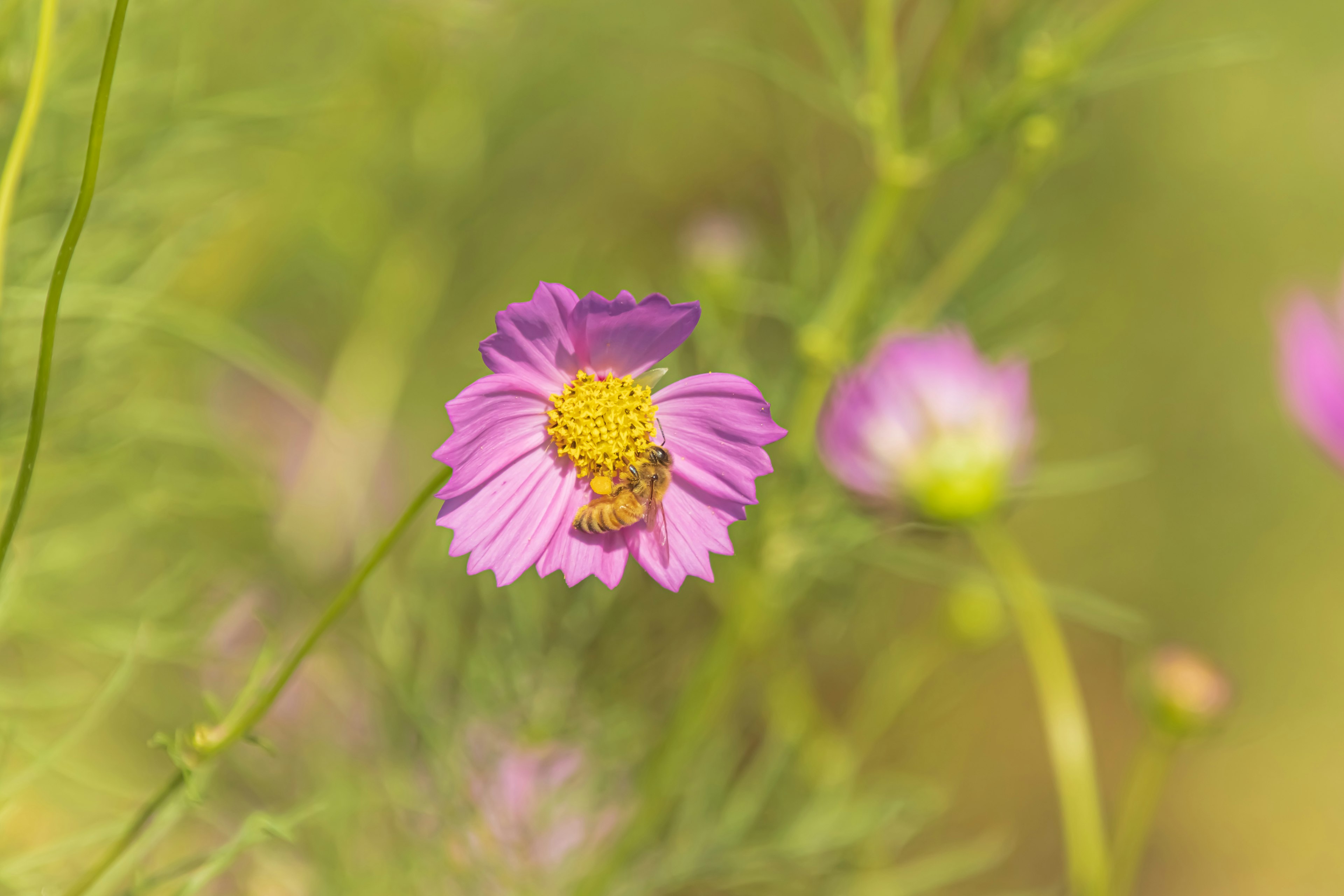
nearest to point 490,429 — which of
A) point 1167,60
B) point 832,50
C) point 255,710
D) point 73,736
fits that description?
point 255,710

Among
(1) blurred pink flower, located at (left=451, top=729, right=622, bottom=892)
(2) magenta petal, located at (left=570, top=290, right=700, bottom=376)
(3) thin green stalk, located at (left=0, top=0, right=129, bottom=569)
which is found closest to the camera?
(3) thin green stalk, located at (left=0, top=0, right=129, bottom=569)

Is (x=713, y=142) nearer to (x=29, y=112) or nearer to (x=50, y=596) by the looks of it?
(x=50, y=596)

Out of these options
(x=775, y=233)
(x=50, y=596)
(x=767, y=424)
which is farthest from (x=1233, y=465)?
(x=50, y=596)

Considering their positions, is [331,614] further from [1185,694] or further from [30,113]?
[1185,694]

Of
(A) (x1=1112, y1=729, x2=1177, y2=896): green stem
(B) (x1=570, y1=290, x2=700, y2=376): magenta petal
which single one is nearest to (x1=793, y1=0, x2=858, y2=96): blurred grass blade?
(B) (x1=570, y1=290, x2=700, y2=376): magenta petal

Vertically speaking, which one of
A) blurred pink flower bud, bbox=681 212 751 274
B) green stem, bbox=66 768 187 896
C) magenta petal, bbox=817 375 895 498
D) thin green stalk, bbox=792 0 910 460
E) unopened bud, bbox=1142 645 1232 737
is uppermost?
blurred pink flower bud, bbox=681 212 751 274

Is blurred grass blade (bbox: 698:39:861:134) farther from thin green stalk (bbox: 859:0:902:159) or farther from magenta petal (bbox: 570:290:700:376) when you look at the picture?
magenta petal (bbox: 570:290:700:376)

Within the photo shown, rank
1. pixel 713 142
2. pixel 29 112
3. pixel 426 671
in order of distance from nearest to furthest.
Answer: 1. pixel 29 112
2. pixel 426 671
3. pixel 713 142
